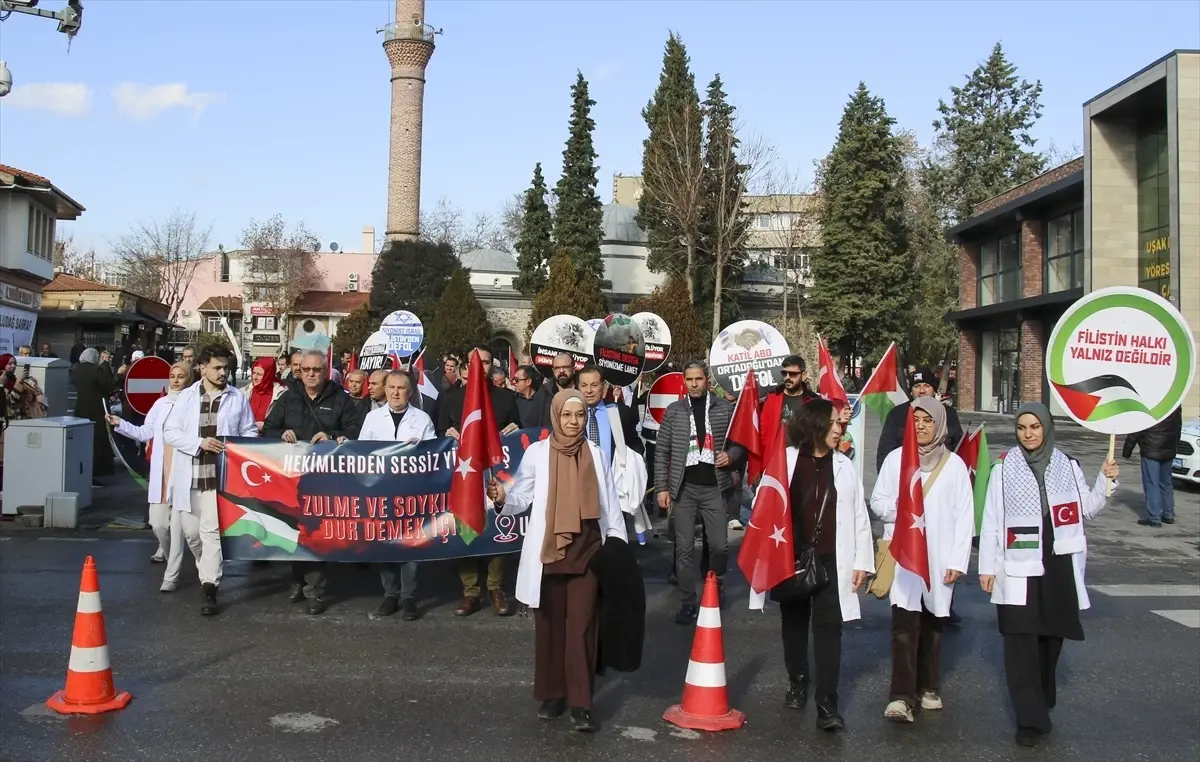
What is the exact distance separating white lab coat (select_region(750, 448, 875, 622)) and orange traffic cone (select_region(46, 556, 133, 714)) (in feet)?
11.3

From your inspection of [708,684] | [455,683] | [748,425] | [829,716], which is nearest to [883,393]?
[748,425]

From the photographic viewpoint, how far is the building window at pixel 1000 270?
37500 millimetres

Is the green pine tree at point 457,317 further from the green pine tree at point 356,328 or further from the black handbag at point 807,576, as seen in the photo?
the black handbag at point 807,576

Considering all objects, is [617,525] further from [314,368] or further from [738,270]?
[738,270]

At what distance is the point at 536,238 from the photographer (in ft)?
216

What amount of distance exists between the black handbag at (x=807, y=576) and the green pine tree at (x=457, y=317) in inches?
2076

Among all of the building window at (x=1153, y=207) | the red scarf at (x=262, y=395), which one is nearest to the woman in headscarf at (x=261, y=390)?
the red scarf at (x=262, y=395)

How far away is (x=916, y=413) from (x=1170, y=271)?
24171 millimetres

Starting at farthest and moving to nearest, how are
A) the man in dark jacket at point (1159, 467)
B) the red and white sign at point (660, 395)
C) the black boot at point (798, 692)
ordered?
the man in dark jacket at point (1159, 467) → the red and white sign at point (660, 395) → the black boot at point (798, 692)

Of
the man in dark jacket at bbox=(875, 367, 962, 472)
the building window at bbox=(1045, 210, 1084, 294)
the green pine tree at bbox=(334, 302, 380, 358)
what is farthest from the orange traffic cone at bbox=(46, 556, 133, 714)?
the green pine tree at bbox=(334, 302, 380, 358)

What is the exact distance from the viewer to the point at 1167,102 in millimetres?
27125

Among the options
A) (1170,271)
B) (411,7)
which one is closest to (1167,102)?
(1170,271)

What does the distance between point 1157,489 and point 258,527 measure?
425 inches

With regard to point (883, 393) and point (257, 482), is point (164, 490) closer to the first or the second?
point (257, 482)
